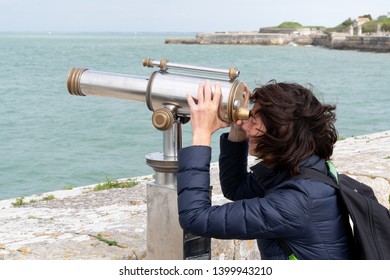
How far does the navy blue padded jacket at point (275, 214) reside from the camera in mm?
1869

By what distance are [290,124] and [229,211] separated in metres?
0.30

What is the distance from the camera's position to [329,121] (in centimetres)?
198

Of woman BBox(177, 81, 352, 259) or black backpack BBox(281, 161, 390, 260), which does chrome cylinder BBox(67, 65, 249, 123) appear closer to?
woman BBox(177, 81, 352, 259)

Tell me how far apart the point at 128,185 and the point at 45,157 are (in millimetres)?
12453

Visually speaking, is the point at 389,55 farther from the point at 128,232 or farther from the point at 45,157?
the point at 128,232

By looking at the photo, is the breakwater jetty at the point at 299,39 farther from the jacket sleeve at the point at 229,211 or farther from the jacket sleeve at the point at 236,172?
the jacket sleeve at the point at 229,211

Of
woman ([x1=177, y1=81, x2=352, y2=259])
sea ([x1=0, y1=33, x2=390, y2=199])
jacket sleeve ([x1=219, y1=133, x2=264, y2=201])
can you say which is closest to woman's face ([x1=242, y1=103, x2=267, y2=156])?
woman ([x1=177, y1=81, x2=352, y2=259])

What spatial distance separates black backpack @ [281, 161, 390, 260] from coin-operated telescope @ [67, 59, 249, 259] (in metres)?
0.43

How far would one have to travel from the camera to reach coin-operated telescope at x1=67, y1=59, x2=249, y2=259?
2211 mm

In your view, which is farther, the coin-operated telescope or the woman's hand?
the coin-operated telescope

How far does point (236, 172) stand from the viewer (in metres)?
2.37

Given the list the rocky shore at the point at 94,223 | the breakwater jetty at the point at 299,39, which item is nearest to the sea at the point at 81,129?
the rocky shore at the point at 94,223

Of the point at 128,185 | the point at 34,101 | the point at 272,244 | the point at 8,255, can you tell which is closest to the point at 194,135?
the point at 272,244

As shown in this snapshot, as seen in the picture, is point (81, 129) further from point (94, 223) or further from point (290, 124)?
point (290, 124)
